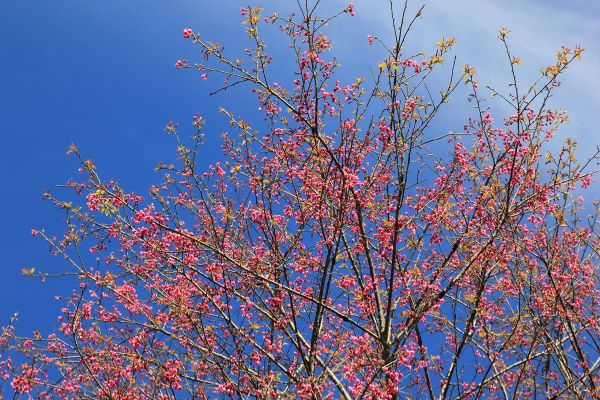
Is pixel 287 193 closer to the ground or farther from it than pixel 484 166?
closer to the ground

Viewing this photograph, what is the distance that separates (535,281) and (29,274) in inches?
318

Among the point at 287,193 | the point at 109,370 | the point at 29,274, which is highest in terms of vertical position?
the point at 287,193

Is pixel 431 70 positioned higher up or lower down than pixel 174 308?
higher up

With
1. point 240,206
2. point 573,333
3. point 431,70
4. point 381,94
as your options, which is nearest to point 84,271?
point 240,206

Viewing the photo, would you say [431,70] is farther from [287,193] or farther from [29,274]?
[29,274]

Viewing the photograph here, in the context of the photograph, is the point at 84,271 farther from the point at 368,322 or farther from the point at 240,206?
the point at 368,322

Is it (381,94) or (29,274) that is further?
(381,94)

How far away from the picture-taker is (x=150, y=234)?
752cm

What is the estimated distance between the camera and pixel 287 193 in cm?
880

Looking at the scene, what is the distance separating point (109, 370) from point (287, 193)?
387 cm

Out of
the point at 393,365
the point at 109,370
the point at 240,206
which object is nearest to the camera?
the point at 393,365

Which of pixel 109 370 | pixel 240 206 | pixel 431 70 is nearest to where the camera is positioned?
pixel 431 70

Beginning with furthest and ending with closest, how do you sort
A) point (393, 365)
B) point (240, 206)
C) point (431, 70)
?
point (240, 206), point (431, 70), point (393, 365)

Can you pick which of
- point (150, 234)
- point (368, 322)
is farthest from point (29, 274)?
point (368, 322)
